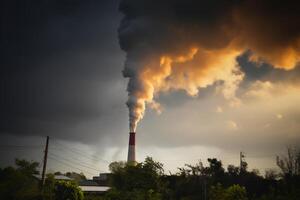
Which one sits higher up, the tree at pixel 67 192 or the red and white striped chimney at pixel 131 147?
the red and white striped chimney at pixel 131 147

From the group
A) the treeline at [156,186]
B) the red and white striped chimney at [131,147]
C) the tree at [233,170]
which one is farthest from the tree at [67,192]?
the tree at [233,170]

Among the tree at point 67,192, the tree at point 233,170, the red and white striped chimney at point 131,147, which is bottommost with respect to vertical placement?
the tree at point 67,192

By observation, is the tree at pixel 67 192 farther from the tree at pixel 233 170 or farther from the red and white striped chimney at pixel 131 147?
the tree at pixel 233 170

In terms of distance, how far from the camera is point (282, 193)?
47.1m

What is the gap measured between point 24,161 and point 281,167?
152 feet

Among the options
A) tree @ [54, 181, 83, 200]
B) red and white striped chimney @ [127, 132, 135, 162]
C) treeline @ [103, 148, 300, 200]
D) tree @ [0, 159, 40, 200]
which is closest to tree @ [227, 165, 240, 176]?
treeline @ [103, 148, 300, 200]

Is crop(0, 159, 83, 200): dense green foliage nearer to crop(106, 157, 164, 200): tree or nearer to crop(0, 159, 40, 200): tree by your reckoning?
crop(0, 159, 40, 200): tree

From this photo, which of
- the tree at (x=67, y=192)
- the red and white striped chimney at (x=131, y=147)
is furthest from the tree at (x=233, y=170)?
the tree at (x=67, y=192)

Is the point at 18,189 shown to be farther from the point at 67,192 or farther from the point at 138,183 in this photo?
the point at 138,183

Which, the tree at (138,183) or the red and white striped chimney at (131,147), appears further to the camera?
the red and white striped chimney at (131,147)

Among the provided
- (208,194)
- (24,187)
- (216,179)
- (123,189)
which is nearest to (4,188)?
(24,187)

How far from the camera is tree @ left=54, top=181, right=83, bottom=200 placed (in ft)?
132

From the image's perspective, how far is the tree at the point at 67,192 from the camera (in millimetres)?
40344

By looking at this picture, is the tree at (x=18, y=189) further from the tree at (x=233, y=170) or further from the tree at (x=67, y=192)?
the tree at (x=233, y=170)
